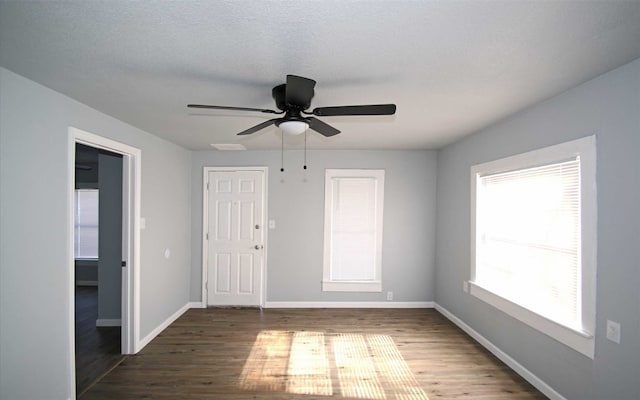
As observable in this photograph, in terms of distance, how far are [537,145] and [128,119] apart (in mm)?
3790

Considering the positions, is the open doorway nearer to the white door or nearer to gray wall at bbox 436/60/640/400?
the white door

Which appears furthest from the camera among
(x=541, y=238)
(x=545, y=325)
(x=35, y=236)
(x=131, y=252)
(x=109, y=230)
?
(x=109, y=230)

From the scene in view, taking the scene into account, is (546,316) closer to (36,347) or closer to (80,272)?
(36,347)

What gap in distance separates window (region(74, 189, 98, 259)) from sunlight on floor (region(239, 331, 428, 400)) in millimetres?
4822

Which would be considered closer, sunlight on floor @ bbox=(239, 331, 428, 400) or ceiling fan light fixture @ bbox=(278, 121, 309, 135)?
ceiling fan light fixture @ bbox=(278, 121, 309, 135)

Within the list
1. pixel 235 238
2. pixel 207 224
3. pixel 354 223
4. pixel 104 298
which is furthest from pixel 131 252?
pixel 354 223

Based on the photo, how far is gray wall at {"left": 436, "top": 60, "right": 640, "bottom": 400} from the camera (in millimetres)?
1737

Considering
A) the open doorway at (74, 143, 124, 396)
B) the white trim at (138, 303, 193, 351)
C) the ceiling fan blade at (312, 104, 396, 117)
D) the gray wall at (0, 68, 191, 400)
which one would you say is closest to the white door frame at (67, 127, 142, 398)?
the white trim at (138, 303, 193, 351)

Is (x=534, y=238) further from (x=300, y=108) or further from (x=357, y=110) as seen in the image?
(x=300, y=108)

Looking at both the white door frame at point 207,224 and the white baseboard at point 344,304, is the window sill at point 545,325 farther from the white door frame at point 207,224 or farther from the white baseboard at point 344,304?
the white door frame at point 207,224

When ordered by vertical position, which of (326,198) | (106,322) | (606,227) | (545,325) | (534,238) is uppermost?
(326,198)

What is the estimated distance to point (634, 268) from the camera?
173 cm

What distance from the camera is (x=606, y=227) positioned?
1894mm

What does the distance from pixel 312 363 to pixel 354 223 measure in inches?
84.4
